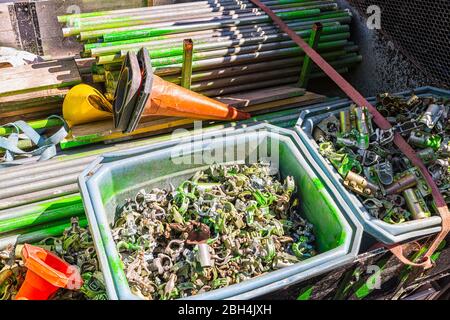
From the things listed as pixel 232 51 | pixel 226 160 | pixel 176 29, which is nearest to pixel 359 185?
pixel 226 160

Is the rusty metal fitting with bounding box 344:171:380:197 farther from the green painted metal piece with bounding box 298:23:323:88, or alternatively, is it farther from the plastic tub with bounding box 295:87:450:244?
the green painted metal piece with bounding box 298:23:323:88

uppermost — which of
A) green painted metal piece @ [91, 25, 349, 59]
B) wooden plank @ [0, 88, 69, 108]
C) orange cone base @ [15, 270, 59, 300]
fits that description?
green painted metal piece @ [91, 25, 349, 59]

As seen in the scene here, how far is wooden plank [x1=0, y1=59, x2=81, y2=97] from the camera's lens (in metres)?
3.86

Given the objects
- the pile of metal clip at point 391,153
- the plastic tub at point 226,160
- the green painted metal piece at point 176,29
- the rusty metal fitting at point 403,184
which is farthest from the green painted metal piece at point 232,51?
the rusty metal fitting at point 403,184

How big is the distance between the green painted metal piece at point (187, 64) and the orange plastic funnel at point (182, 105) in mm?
257

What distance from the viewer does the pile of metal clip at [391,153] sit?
9.48ft

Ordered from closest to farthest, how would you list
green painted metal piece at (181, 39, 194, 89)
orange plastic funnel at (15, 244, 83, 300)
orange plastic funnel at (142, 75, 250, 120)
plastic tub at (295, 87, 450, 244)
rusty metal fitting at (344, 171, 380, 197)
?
orange plastic funnel at (15, 244, 83, 300)
plastic tub at (295, 87, 450, 244)
rusty metal fitting at (344, 171, 380, 197)
orange plastic funnel at (142, 75, 250, 120)
green painted metal piece at (181, 39, 194, 89)

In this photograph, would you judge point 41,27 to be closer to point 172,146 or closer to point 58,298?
point 172,146

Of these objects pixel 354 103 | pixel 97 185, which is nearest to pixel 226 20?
pixel 354 103

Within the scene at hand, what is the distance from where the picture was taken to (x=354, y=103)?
3.59 metres

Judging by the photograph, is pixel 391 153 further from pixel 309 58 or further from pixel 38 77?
pixel 38 77

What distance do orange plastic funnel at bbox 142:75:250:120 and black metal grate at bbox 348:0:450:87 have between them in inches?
70.3

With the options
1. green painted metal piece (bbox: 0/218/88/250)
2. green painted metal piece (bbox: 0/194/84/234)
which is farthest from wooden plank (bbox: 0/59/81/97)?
green painted metal piece (bbox: 0/218/88/250)
